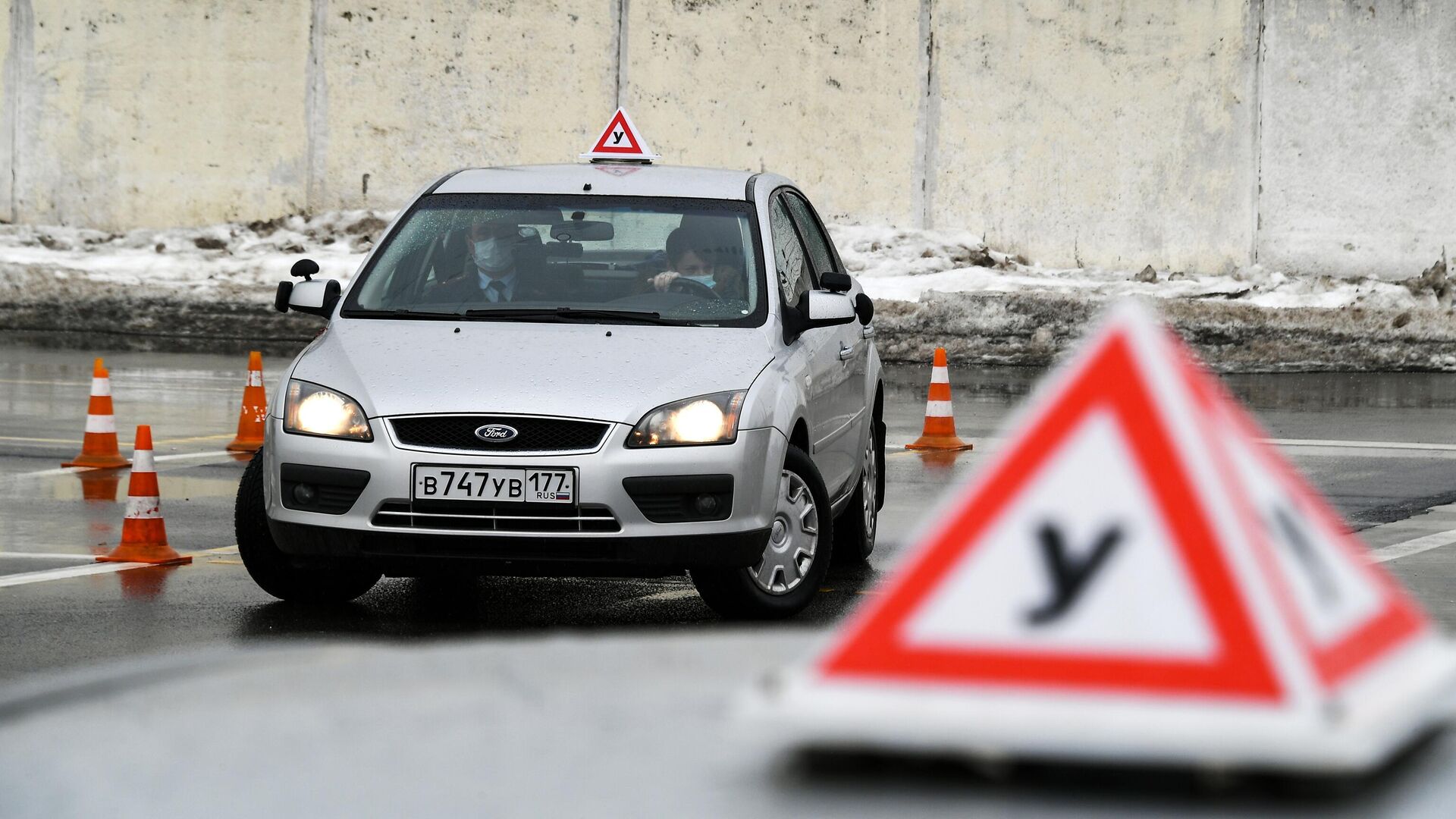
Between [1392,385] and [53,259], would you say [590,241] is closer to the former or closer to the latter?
[1392,385]

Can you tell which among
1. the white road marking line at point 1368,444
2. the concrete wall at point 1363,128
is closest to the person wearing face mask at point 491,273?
the white road marking line at point 1368,444

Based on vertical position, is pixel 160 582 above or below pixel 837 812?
below

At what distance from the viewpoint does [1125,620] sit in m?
1.74

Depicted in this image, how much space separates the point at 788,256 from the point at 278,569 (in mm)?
2398

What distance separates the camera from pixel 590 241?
8031 mm

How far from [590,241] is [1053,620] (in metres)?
6.39

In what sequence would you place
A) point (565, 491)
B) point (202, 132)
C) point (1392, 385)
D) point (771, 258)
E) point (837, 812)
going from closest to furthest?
1. point (837, 812)
2. point (565, 491)
3. point (771, 258)
4. point (1392, 385)
5. point (202, 132)

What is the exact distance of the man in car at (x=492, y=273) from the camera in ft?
25.3

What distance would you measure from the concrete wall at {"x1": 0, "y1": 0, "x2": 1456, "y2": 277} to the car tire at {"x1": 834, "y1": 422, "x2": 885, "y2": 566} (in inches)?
656

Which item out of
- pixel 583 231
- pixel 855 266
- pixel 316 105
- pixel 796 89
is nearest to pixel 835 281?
pixel 583 231

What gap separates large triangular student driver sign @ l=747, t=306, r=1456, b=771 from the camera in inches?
66.5

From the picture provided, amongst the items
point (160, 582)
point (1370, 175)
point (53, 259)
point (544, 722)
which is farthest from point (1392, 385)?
point (544, 722)

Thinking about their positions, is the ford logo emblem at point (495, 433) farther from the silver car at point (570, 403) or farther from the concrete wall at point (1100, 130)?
the concrete wall at point (1100, 130)

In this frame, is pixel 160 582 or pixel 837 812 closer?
pixel 837 812
